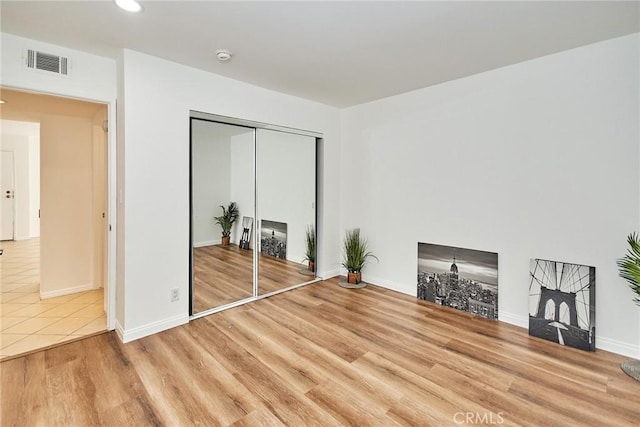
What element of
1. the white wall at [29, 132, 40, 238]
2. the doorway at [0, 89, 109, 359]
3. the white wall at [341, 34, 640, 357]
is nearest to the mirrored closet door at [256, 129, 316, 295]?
the white wall at [341, 34, 640, 357]

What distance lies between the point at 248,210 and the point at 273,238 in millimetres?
531

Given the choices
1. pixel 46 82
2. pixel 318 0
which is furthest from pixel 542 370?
pixel 46 82

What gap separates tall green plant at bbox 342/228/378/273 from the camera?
14.0 ft

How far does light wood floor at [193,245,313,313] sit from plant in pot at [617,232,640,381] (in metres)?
3.30

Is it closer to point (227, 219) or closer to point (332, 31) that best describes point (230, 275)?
point (227, 219)

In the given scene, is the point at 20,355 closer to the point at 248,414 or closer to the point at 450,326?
the point at 248,414

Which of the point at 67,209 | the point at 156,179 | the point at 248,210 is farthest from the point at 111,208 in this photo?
the point at 67,209

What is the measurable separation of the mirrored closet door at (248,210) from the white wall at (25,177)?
7023 millimetres

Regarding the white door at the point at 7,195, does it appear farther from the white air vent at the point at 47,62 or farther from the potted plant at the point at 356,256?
the potted plant at the point at 356,256

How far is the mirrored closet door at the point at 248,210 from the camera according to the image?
3262 millimetres

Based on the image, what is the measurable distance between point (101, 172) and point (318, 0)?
136 inches

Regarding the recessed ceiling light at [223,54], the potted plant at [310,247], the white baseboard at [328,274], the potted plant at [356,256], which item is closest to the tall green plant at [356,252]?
the potted plant at [356,256]

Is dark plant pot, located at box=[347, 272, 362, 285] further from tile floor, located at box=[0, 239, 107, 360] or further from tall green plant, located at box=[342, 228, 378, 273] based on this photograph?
tile floor, located at box=[0, 239, 107, 360]

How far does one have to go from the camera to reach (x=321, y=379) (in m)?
2.15
